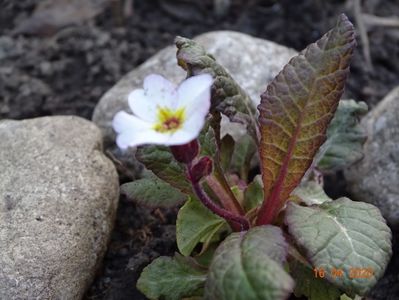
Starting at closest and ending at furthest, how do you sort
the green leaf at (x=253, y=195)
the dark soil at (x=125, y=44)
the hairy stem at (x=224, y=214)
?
the hairy stem at (x=224, y=214), the green leaf at (x=253, y=195), the dark soil at (x=125, y=44)

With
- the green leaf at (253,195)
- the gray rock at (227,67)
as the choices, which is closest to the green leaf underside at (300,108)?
the green leaf at (253,195)

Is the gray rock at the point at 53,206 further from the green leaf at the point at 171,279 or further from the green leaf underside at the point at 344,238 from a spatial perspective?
the green leaf underside at the point at 344,238

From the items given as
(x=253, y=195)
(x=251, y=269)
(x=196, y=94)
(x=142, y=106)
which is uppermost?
(x=196, y=94)

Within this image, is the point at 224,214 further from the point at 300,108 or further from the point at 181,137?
the point at 181,137

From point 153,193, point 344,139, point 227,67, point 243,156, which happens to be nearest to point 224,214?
point 153,193

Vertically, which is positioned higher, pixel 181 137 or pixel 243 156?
pixel 181 137

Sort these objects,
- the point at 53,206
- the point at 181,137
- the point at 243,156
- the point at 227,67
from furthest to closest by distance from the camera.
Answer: the point at 227,67 → the point at 243,156 → the point at 53,206 → the point at 181,137

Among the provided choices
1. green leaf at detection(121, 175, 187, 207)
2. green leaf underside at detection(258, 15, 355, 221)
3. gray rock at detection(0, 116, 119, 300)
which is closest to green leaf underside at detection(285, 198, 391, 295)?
green leaf underside at detection(258, 15, 355, 221)

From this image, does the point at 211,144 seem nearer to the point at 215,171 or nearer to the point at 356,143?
the point at 215,171
